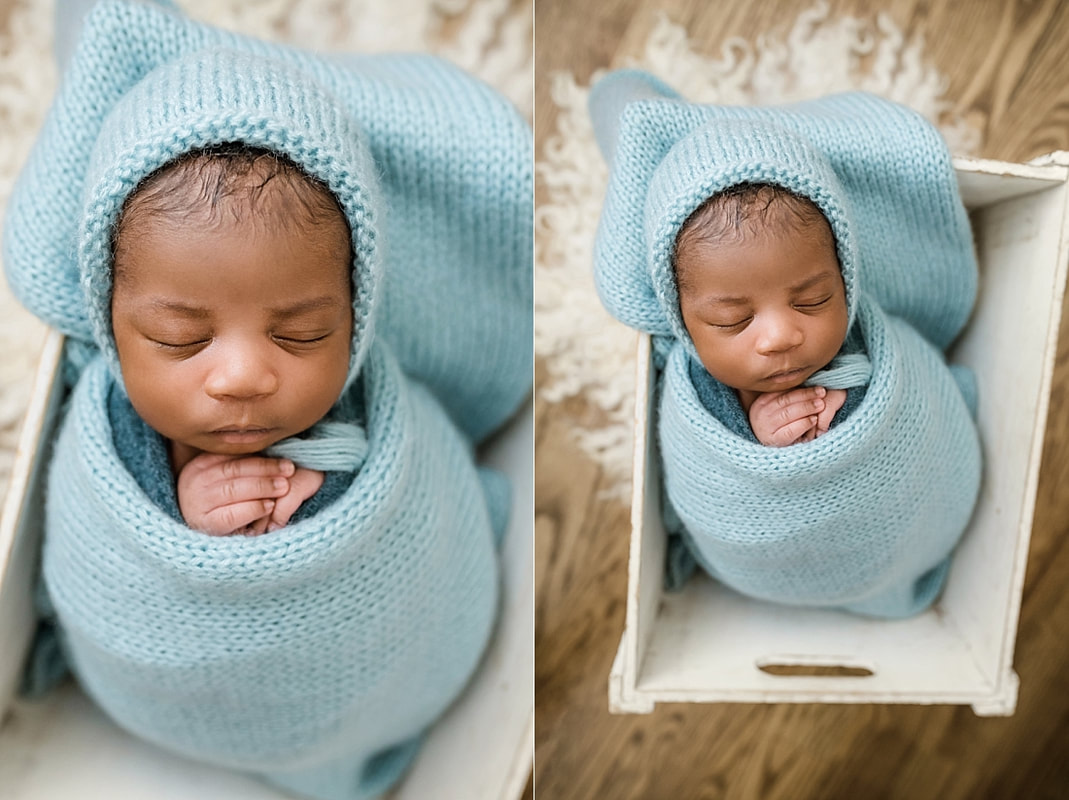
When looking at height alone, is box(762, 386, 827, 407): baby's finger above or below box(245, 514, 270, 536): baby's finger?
above

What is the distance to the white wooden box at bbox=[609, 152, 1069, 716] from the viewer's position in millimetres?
779

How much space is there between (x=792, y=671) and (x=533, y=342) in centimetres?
46

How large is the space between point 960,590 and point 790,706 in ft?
0.82

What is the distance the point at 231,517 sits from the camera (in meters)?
0.69

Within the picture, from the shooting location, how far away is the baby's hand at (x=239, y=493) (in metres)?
0.69

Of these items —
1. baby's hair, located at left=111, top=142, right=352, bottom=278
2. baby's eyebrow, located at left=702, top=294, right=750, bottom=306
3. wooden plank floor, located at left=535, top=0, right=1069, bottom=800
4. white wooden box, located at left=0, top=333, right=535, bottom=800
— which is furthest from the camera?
wooden plank floor, located at left=535, top=0, right=1069, bottom=800

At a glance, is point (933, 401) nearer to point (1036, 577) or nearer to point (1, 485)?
point (1036, 577)

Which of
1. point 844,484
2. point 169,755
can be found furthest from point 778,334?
point 169,755

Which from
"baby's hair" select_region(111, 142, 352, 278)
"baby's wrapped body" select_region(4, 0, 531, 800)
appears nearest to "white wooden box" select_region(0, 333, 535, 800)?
"baby's wrapped body" select_region(4, 0, 531, 800)

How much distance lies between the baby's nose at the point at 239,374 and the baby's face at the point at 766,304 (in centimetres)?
33

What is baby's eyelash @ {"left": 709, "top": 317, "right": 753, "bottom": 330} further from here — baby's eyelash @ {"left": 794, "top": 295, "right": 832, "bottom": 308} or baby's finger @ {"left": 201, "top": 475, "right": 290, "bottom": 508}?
baby's finger @ {"left": 201, "top": 475, "right": 290, "bottom": 508}

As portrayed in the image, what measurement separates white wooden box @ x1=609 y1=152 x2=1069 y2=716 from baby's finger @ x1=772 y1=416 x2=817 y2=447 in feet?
0.37

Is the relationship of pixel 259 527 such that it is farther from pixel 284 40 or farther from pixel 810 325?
pixel 284 40

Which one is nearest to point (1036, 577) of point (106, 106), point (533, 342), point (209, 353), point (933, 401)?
point (933, 401)
